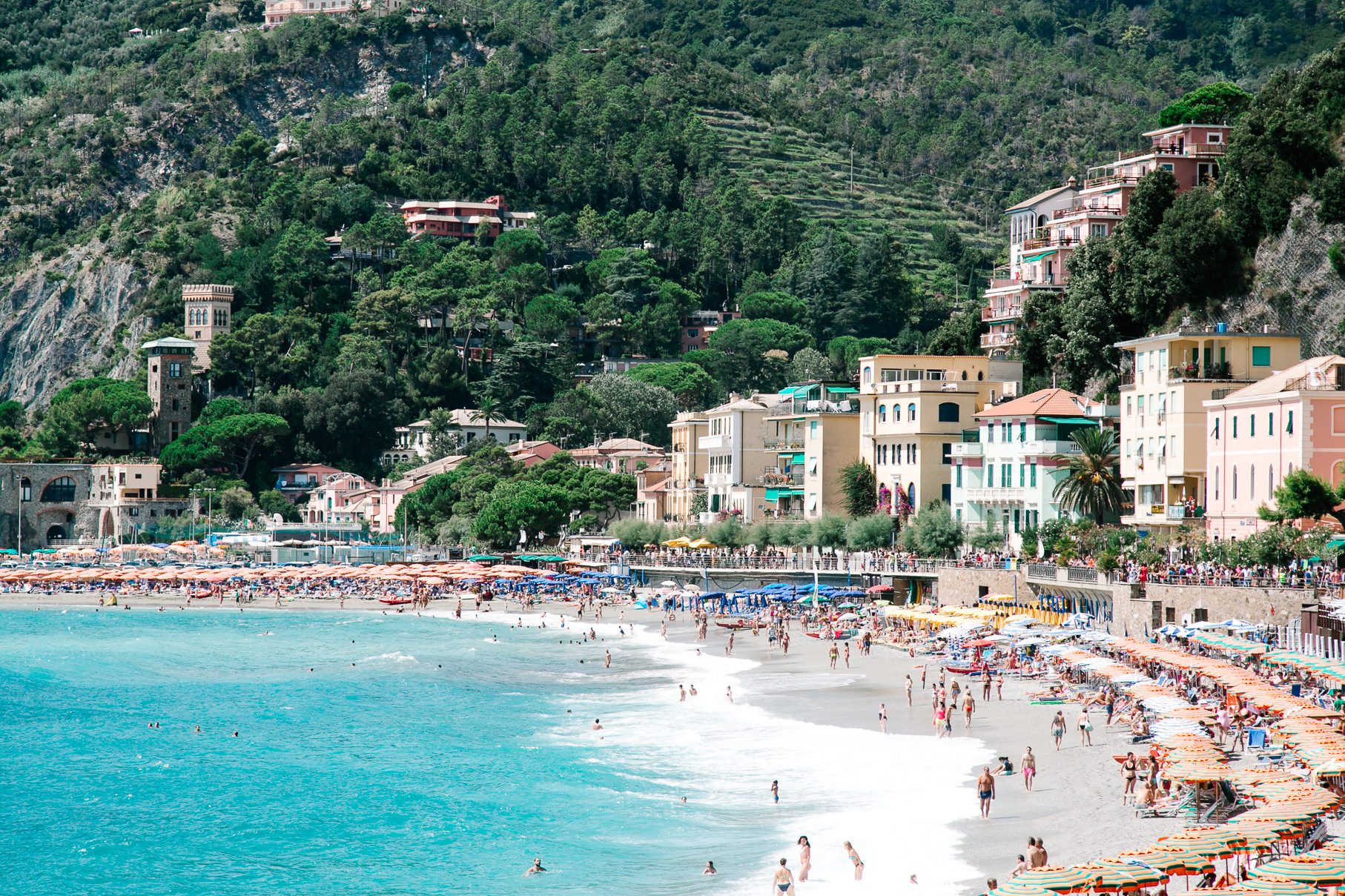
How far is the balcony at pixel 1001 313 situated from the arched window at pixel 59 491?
2912 inches

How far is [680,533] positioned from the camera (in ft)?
281

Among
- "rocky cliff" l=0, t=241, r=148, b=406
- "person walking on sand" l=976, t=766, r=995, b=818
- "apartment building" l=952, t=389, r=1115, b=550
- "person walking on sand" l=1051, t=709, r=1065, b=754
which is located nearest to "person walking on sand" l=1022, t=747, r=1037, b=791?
"person walking on sand" l=976, t=766, r=995, b=818

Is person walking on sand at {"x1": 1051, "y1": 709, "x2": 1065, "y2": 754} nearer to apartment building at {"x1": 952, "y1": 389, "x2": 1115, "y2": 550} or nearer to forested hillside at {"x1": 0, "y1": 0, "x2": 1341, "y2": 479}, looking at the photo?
apartment building at {"x1": 952, "y1": 389, "x2": 1115, "y2": 550}

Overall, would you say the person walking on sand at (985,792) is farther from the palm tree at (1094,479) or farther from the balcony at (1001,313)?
the balcony at (1001,313)

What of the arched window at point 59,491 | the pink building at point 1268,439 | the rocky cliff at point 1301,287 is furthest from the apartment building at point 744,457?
the arched window at point 59,491

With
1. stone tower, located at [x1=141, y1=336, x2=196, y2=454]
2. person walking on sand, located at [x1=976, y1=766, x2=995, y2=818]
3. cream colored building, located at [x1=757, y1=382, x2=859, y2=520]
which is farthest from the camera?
stone tower, located at [x1=141, y1=336, x2=196, y2=454]

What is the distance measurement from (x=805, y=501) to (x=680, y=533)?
833 cm

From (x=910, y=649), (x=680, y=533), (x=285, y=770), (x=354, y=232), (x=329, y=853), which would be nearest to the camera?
(x=329, y=853)

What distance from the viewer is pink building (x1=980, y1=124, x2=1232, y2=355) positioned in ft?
248

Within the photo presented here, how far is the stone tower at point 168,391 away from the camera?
136m

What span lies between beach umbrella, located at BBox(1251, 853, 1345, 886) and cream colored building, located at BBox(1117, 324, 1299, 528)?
3163cm

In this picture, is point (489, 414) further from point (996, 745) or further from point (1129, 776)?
point (1129, 776)

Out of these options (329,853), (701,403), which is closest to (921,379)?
(329,853)

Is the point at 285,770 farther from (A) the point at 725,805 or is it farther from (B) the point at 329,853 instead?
(A) the point at 725,805
